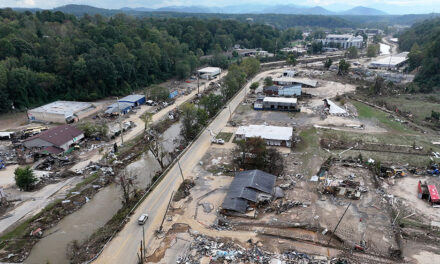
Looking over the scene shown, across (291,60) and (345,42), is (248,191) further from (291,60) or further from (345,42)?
(345,42)

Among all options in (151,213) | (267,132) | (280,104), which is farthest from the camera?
(280,104)

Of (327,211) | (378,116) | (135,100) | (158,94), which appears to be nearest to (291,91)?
(378,116)

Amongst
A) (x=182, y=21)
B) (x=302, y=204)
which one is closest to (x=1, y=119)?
(x=302, y=204)

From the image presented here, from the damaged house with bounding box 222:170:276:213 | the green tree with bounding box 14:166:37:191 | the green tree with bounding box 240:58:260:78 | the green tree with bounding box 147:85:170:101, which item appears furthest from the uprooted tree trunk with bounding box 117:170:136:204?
the green tree with bounding box 240:58:260:78

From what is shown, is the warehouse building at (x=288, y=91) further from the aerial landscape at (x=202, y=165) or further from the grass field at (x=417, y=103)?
the grass field at (x=417, y=103)

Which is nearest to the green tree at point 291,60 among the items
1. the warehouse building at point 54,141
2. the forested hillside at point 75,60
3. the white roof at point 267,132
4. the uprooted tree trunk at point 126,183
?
the forested hillside at point 75,60

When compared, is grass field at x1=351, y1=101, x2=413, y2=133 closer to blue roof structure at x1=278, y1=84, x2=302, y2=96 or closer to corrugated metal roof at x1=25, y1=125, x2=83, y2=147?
blue roof structure at x1=278, y1=84, x2=302, y2=96
